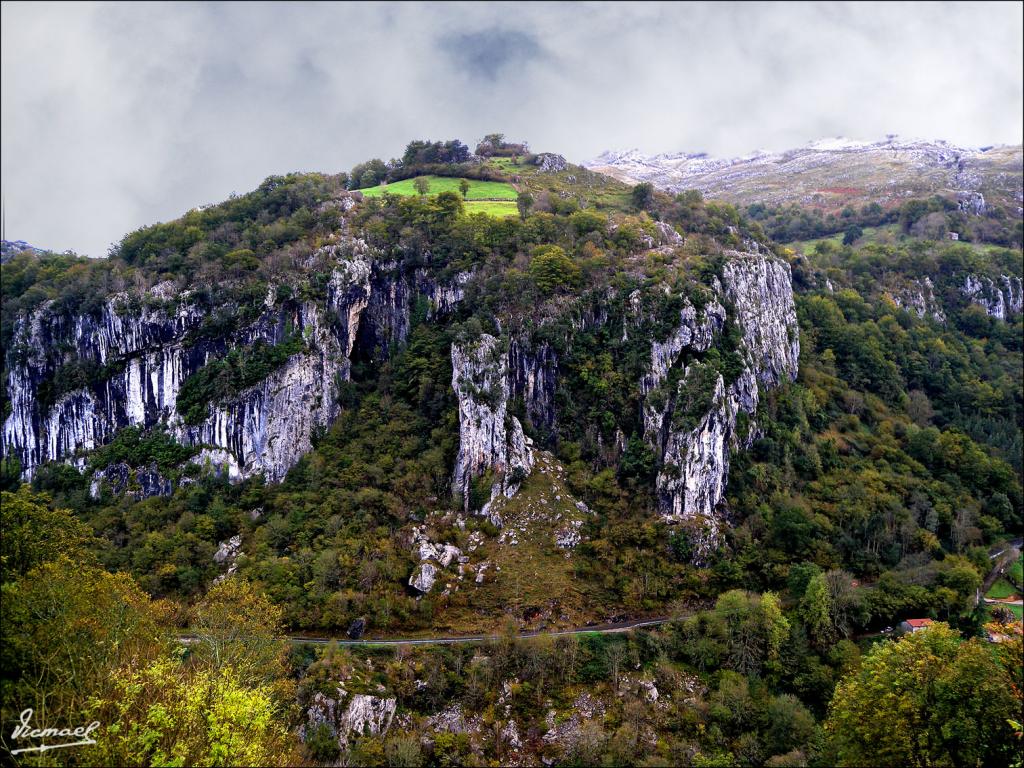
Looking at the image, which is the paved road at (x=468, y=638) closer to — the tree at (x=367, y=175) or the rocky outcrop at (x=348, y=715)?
the rocky outcrop at (x=348, y=715)

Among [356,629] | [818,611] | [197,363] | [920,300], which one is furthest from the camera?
[920,300]

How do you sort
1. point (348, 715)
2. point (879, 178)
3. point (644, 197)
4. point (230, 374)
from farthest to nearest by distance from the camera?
point (879, 178)
point (644, 197)
point (230, 374)
point (348, 715)

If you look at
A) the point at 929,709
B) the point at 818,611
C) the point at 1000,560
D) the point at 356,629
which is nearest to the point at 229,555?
the point at 356,629

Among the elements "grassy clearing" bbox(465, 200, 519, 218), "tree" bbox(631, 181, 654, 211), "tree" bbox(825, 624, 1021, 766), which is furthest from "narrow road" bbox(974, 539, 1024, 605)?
"grassy clearing" bbox(465, 200, 519, 218)

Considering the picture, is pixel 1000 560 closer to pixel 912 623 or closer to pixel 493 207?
pixel 912 623

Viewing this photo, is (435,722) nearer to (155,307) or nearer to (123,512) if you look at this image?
(123,512)

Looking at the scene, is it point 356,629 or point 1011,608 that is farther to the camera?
point 1011,608

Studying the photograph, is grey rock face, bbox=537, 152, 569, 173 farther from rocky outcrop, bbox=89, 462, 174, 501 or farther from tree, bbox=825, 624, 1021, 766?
tree, bbox=825, 624, 1021, 766

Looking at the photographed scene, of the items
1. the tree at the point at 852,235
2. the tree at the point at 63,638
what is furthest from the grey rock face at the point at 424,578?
the tree at the point at 852,235
